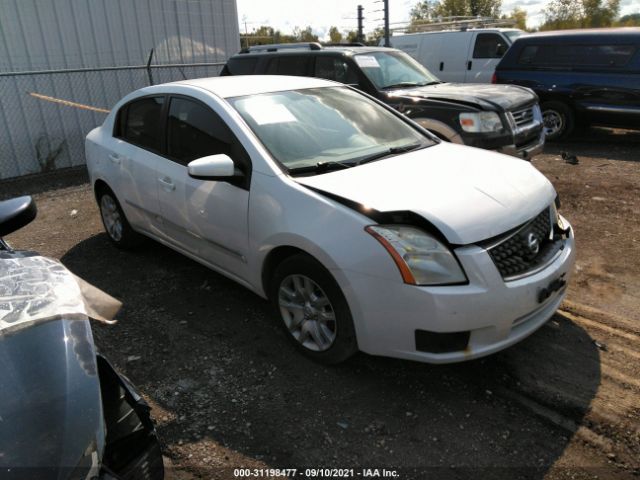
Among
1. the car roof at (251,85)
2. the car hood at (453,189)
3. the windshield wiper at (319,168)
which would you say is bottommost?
the car hood at (453,189)

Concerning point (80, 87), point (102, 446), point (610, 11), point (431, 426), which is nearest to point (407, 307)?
point (431, 426)

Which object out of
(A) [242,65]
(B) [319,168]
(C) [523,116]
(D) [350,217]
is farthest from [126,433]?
(A) [242,65]

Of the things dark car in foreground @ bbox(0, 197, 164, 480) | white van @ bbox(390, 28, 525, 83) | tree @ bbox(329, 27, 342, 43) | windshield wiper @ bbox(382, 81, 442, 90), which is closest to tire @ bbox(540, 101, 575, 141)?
white van @ bbox(390, 28, 525, 83)

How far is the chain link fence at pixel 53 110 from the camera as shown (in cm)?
835

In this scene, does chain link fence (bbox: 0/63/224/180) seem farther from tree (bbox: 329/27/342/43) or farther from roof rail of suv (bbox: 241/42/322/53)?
tree (bbox: 329/27/342/43)

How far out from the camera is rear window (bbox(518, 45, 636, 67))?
28.9 ft

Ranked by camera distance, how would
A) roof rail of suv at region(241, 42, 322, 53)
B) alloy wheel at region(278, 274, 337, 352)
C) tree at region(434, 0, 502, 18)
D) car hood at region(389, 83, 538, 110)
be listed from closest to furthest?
alloy wheel at region(278, 274, 337, 352) < car hood at region(389, 83, 538, 110) < roof rail of suv at region(241, 42, 322, 53) < tree at region(434, 0, 502, 18)

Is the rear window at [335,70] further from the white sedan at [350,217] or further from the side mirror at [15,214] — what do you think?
the side mirror at [15,214]

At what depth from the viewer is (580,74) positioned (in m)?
9.22

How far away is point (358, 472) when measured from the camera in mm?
2352

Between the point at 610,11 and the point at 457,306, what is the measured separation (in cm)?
3951

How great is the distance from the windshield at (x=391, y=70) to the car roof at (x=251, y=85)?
301 cm

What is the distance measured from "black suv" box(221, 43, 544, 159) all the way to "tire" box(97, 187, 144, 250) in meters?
3.67

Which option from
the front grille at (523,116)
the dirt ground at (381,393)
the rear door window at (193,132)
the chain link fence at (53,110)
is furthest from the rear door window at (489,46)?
the rear door window at (193,132)
